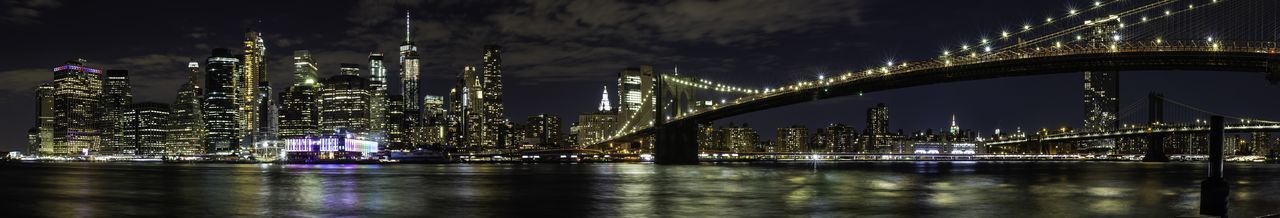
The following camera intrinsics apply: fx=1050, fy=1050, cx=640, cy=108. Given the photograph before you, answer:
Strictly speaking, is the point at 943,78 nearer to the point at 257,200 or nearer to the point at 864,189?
the point at 864,189

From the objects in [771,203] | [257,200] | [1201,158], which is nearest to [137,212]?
[257,200]

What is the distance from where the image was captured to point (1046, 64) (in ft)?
177

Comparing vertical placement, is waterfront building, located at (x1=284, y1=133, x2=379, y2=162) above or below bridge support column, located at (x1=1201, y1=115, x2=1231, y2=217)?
below

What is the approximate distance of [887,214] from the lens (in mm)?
25875

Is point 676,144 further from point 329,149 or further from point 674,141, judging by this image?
point 329,149

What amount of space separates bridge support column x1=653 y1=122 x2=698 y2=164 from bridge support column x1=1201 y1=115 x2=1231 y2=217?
64.9 m

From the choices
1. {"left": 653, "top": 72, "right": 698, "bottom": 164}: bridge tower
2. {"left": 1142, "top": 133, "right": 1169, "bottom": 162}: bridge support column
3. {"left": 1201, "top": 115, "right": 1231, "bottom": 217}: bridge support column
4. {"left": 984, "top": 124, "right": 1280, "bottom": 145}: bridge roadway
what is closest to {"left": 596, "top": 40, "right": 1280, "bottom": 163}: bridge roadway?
{"left": 653, "top": 72, "right": 698, "bottom": 164}: bridge tower

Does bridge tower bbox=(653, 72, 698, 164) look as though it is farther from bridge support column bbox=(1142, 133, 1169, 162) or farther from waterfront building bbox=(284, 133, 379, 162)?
waterfront building bbox=(284, 133, 379, 162)

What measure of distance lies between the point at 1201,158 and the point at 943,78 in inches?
5155

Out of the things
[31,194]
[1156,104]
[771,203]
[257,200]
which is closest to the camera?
[771,203]

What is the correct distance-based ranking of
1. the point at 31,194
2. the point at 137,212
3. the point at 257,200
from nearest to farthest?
the point at 137,212 < the point at 257,200 < the point at 31,194

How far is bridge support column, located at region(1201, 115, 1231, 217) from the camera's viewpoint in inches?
754

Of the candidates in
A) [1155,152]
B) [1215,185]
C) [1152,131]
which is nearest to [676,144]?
[1215,185]

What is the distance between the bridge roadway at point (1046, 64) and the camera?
45.5 m
